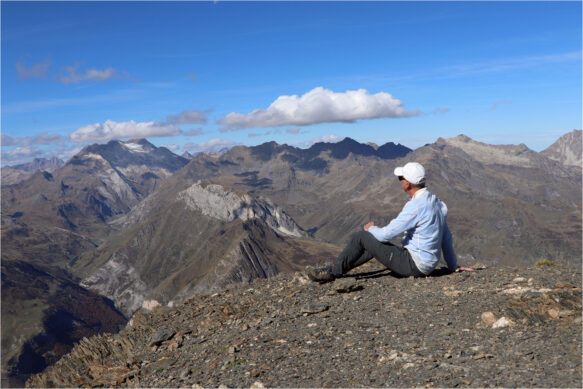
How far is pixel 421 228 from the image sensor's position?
1316cm

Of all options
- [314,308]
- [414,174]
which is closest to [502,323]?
[414,174]

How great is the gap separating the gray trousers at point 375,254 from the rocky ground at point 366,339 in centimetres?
66

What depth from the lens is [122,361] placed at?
1332cm

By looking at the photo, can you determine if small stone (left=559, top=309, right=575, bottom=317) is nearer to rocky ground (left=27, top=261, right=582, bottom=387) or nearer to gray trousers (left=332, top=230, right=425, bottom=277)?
rocky ground (left=27, top=261, right=582, bottom=387)

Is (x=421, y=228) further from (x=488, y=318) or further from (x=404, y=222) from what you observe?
(x=488, y=318)

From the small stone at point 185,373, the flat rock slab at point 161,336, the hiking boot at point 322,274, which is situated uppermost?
the hiking boot at point 322,274

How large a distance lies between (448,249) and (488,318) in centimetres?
371

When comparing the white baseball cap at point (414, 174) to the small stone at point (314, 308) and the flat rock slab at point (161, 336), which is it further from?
the flat rock slab at point (161, 336)

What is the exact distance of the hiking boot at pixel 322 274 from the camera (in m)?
15.8

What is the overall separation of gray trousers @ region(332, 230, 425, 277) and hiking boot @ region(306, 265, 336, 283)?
825 millimetres

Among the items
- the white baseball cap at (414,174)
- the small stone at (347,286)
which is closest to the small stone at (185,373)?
the small stone at (347,286)

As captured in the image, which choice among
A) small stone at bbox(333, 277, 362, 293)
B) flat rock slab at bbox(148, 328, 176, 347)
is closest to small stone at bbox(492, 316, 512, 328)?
small stone at bbox(333, 277, 362, 293)

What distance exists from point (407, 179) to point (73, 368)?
1344 cm

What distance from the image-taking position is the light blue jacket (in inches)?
508
